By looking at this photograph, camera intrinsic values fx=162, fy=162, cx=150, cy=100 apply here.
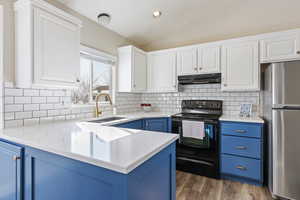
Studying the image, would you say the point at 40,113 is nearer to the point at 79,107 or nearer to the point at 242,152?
the point at 79,107

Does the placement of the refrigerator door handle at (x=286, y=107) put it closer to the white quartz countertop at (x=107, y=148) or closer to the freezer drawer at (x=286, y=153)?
the freezer drawer at (x=286, y=153)

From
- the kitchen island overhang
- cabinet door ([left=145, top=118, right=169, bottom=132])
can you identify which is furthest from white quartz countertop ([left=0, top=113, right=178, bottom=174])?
cabinet door ([left=145, top=118, right=169, bottom=132])

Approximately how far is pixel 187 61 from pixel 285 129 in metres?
1.75

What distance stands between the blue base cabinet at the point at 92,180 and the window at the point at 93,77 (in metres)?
1.42

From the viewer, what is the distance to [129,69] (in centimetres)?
299

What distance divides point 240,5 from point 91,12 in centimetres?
235

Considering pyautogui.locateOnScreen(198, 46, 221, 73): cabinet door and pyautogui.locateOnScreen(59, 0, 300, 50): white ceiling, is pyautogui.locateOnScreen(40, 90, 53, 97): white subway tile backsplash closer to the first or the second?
pyautogui.locateOnScreen(59, 0, 300, 50): white ceiling

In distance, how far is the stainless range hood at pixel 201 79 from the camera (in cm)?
274

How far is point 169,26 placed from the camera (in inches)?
122

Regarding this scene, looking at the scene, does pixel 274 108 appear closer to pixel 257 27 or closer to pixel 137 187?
pixel 257 27

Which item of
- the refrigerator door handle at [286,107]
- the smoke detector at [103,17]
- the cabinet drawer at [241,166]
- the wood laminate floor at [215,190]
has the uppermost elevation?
the smoke detector at [103,17]

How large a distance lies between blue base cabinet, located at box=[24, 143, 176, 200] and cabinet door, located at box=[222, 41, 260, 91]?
6.32 feet

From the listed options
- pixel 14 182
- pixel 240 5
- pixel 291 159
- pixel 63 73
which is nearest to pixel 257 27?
pixel 240 5

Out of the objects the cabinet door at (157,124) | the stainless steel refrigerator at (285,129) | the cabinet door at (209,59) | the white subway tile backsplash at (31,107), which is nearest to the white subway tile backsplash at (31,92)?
the white subway tile backsplash at (31,107)
